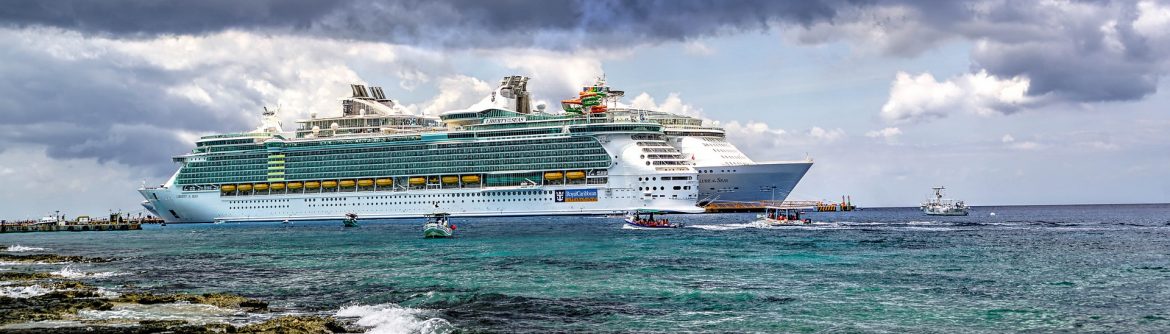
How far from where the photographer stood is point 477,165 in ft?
402

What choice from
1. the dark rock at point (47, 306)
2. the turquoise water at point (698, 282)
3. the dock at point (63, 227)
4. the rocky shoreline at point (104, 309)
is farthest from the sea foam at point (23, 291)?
the dock at point (63, 227)

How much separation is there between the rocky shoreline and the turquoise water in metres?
1.47

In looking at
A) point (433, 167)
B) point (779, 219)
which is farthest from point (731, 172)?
point (433, 167)

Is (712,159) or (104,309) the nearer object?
(104,309)

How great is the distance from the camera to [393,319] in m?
28.3

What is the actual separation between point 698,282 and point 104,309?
19.6 m

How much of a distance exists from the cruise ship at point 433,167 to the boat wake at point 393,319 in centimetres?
8151

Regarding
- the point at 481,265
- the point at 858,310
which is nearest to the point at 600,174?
the point at 481,265

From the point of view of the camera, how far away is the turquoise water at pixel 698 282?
92.4 feet

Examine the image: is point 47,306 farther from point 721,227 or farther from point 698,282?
point 721,227

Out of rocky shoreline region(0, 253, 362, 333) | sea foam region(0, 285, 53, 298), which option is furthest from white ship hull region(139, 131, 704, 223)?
sea foam region(0, 285, 53, 298)

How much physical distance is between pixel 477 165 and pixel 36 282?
8373 cm

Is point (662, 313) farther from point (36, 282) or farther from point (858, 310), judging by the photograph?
point (36, 282)

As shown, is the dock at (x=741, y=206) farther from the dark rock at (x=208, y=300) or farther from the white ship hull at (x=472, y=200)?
the dark rock at (x=208, y=300)
